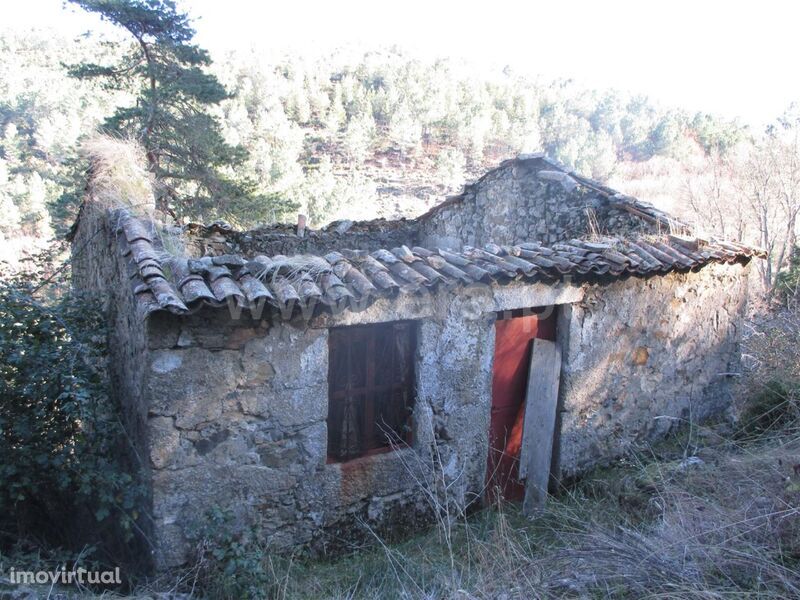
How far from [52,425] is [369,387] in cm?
215

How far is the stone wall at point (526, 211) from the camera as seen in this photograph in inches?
248

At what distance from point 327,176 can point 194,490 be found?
732 inches

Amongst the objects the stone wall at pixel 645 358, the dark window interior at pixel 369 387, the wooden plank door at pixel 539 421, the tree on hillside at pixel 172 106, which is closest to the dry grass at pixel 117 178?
the dark window interior at pixel 369 387

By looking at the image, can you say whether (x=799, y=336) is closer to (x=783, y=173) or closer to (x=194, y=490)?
(x=194, y=490)

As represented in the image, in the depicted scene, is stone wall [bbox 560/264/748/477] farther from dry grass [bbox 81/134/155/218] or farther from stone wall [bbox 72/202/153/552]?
dry grass [bbox 81/134/155/218]

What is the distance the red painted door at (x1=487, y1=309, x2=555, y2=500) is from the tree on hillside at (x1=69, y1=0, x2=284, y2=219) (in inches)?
324

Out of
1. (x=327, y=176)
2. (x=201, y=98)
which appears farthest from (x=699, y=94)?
(x=201, y=98)

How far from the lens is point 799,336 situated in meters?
5.84

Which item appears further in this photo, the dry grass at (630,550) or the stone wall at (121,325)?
the stone wall at (121,325)

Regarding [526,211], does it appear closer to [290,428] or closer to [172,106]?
[290,428]

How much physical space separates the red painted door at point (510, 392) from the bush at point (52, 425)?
2913 mm

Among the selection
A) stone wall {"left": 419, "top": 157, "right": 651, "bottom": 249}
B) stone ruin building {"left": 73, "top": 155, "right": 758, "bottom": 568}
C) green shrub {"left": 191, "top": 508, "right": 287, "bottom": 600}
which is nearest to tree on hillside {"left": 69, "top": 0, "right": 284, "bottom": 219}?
stone ruin building {"left": 73, "top": 155, "right": 758, "bottom": 568}

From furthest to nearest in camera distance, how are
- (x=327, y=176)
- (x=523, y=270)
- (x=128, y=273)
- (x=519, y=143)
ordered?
(x=519, y=143) < (x=327, y=176) < (x=523, y=270) < (x=128, y=273)

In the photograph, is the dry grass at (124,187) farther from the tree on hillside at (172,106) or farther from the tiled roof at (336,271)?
the tree on hillside at (172,106)
